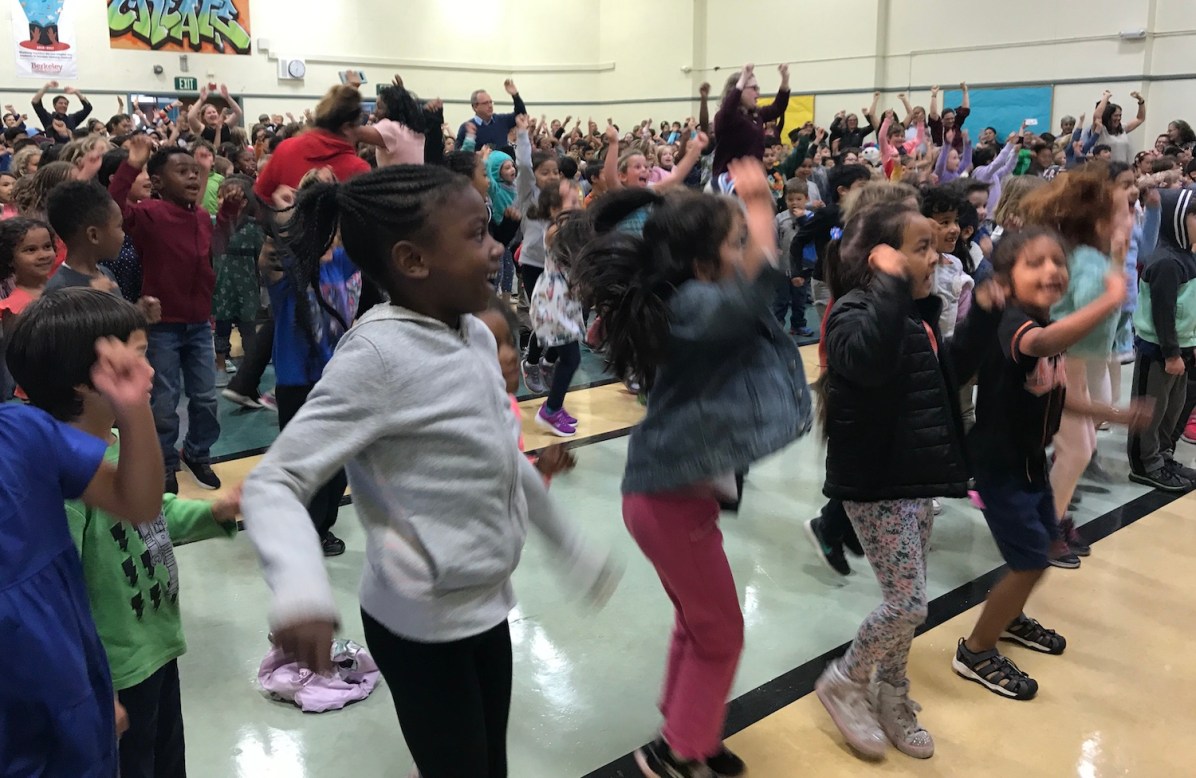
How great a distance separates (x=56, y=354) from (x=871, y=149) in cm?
1172

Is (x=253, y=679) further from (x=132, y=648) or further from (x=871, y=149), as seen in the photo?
(x=871, y=149)

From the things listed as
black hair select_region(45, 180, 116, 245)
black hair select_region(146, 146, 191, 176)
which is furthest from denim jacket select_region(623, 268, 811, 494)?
black hair select_region(146, 146, 191, 176)

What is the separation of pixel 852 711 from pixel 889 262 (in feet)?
3.91

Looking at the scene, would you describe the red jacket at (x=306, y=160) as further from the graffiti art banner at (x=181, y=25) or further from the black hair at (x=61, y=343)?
the graffiti art banner at (x=181, y=25)

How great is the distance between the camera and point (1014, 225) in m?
3.67

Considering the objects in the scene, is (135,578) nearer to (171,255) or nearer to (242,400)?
(171,255)

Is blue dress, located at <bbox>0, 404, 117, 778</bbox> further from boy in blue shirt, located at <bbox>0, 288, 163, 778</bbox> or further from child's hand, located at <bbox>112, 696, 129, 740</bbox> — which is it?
child's hand, located at <bbox>112, 696, 129, 740</bbox>

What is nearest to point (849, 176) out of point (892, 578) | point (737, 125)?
point (737, 125)

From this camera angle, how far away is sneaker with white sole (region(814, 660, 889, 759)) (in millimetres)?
2424

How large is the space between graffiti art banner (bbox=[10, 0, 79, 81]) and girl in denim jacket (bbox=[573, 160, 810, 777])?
60.4ft

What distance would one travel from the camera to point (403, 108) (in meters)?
4.42

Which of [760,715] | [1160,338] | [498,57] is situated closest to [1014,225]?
[1160,338]

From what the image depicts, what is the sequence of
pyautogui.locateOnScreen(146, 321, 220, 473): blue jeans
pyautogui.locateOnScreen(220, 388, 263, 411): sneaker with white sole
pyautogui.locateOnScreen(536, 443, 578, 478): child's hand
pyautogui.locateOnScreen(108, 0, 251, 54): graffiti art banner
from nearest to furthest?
pyautogui.locateOnScreen(536, 443, 578, 478): child's hand < pyautogui.locateOnScreen(146, 321, 220, 473): blue jeans < pyautogui.locateOnScreen(220, 388, 263, 411): sneaker with white sole < pyautogui.locateOnScreen(108, 0, 251, 54): graffiti art banner

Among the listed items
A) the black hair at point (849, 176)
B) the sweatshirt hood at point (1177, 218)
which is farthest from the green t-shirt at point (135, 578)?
the black hair at point (849, 176)
